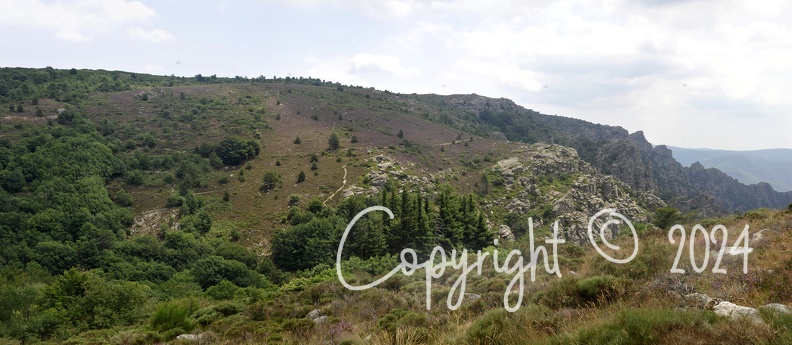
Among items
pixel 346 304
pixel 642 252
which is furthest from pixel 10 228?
pixel 642 252

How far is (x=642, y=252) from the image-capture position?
32.7 ft

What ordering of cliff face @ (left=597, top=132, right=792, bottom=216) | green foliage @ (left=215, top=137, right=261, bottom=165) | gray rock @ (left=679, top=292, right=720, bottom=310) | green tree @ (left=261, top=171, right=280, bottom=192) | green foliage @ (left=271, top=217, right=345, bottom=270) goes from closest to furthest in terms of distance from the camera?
gray rock @ (left=679, top=292, right=720, bottom=310) → green foliage @ (left=271, top=217, right=345, bottom=270) → green tree @ (left=261, top=171, right=280, bottom=192) → green foliage @ (left=215, top=137, right=261, bottom=165) → cliff face @ (left=597, top=132, right=792, bottom=216)

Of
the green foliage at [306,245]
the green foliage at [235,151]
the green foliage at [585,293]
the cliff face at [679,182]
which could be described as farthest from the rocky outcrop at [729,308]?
the cliff face at [679,182]

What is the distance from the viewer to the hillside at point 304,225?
7.29m

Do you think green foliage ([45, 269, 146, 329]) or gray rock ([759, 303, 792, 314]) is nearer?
gray rock ([759, 303, 792, 314])

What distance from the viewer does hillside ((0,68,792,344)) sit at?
287 inches

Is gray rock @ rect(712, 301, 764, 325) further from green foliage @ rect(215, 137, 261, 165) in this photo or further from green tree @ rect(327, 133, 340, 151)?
green foliage @ rect(215, 137, 261, 165)

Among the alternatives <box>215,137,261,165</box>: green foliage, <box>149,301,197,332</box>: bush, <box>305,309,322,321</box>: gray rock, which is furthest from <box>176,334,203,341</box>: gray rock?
<box>215,137,261,165</box>: green foliage

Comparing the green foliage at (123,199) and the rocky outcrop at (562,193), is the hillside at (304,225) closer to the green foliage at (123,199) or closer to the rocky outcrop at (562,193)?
the green foliage at (123,199)

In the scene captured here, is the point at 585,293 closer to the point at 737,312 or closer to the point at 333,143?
the point at 737,312

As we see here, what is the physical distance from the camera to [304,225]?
134ft

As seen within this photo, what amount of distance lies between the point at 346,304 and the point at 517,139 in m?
129

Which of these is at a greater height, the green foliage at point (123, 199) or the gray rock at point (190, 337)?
the gray rock at point (190, 337)

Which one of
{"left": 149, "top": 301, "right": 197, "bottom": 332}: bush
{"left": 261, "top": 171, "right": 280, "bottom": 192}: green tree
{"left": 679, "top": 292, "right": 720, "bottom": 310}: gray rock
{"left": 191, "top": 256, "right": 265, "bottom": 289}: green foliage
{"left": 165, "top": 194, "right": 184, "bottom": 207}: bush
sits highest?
{"left": 679, "top": 292, "right": 720, "bottom": 310}: gray rock
